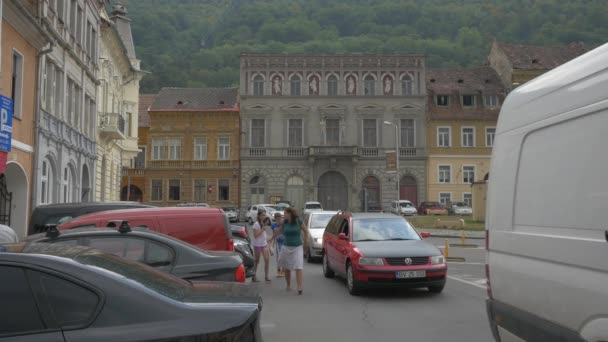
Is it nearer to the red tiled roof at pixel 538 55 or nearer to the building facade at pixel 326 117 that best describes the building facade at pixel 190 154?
the building facade at pixel 326 117

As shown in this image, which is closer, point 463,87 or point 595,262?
point 595,262

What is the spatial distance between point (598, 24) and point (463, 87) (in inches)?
1334

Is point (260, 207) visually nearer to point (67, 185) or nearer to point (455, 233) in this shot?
point (455, 233)

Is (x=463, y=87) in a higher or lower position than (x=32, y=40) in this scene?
higher

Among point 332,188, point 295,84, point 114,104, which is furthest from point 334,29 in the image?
point 114,104

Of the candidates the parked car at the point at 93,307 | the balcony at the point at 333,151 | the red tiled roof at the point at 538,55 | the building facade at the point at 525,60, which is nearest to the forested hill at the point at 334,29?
the red tiled roof at the point at 538,55

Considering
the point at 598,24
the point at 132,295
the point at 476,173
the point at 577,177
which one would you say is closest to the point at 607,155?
the point at 577,177

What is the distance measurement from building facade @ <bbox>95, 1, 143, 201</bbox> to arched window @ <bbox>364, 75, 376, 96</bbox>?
21.9 metres

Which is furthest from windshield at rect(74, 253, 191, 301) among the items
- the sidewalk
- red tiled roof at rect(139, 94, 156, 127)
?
red tiled roof at rect(139, 94, 156, 127)

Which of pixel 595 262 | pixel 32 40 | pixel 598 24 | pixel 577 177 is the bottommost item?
pixel 595 262

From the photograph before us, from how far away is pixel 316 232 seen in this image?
60.0 feet

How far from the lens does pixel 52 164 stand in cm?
2316

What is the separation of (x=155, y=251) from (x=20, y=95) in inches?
590

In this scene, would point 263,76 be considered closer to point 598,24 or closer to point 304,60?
point 304,60
